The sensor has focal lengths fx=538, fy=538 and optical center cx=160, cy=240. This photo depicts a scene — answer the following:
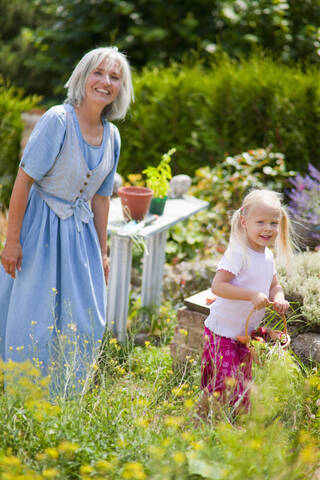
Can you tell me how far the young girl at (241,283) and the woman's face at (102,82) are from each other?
891 mm

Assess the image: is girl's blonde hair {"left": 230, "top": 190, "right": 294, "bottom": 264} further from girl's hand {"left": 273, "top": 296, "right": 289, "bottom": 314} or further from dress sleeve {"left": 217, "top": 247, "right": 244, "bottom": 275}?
girl's hand {"left": 273, "top": 296, "right": 289, "bottom": 314}

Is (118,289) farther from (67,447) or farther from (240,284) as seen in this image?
(67,447)

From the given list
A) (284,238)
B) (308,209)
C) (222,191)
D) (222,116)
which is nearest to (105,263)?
(284,238)

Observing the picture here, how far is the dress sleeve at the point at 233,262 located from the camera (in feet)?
7.78

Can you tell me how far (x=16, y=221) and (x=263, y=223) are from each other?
1168 mm

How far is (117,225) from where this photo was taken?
3.40 meters

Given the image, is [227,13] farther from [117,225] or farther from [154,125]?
[117,225]

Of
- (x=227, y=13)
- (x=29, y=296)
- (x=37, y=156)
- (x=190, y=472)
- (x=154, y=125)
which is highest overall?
(x=227, y=13)

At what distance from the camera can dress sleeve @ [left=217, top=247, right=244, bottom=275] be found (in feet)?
7.78

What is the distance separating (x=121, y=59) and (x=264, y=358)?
1.63 m

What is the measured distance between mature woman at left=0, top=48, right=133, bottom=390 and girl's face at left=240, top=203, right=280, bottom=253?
85cm

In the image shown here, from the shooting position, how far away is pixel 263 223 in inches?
94.0

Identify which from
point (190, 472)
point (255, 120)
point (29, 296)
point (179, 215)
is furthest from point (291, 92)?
point (190, 472)

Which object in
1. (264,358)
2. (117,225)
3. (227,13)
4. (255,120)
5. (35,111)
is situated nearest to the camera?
(264,358)
